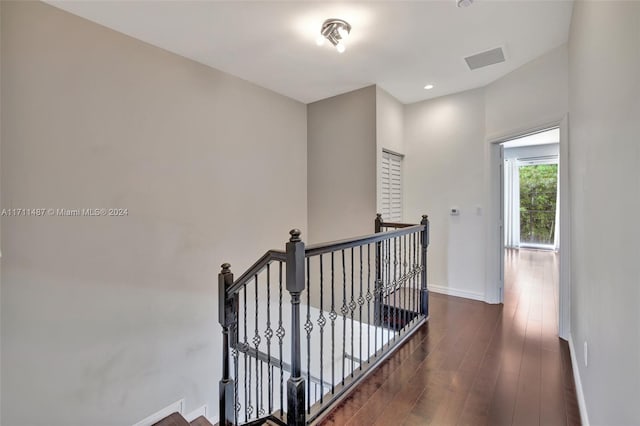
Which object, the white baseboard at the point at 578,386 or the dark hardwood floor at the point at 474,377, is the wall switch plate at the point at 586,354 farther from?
the dark hardwood floor at the point at 474,377

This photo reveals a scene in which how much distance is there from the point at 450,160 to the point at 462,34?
180cm

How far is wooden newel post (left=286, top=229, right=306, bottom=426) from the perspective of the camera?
155 cm

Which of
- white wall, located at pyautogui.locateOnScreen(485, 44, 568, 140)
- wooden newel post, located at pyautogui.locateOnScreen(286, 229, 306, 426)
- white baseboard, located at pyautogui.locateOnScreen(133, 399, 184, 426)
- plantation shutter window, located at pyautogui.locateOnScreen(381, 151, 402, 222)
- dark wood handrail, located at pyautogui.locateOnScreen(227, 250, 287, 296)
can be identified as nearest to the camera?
wooden newel post, located at pyautogui.locateOnScreen(286, 229, 306, 426)

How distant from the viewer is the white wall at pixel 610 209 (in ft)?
3.10

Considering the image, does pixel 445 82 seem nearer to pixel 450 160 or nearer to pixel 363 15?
pixel 450 160

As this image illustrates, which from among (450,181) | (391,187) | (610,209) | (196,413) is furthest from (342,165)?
(196,413)

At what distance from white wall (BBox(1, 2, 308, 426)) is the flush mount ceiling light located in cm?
143

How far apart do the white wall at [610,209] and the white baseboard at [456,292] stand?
6.37 feet

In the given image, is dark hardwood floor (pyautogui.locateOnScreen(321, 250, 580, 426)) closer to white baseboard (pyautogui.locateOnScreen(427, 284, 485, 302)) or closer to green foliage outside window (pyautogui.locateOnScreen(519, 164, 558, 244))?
white baseboard (pyautogui.locateOnScreen(427, 284, 485, 302))

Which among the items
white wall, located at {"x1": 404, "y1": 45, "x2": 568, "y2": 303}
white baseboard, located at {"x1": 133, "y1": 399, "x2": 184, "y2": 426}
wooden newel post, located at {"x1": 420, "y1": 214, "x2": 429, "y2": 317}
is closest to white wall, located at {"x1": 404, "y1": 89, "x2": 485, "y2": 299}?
white wall, located at {"x1": 404, "y1": 45, "x2": 568, "y2": 303}

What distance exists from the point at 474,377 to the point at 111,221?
321 centimetres

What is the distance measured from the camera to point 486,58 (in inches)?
120

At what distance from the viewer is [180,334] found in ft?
9.66

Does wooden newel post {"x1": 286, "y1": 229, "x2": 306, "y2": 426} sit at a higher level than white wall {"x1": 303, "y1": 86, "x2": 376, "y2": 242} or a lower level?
A: lower
